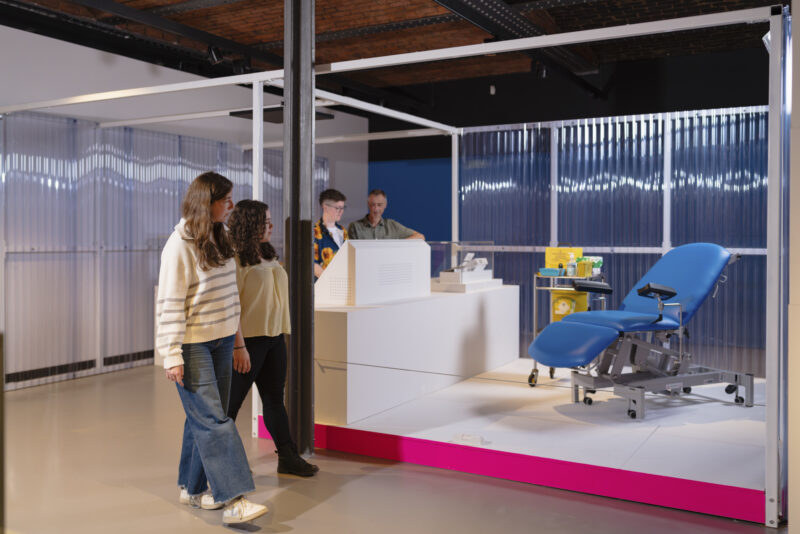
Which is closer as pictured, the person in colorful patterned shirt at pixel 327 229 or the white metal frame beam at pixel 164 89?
the white metal frame beam at pixel 164 89

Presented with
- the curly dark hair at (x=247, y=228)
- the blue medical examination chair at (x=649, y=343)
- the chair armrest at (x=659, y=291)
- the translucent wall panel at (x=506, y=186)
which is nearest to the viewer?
the curly dark hair at (x=247, y=228)

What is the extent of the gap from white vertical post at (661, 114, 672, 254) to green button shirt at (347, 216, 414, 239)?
2.43m

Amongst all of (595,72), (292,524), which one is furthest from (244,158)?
(292,524)

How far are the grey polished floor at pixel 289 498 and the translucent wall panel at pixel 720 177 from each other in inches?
150

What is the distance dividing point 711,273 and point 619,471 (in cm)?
221

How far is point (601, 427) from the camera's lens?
15.4 feet

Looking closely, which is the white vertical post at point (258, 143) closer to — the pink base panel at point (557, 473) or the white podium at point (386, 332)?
the white podium at point (386, 332)

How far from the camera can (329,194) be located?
5488 millimetres

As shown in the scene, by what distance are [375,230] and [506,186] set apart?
78.5 inches

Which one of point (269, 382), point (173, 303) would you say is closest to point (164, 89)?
point (269, 382)

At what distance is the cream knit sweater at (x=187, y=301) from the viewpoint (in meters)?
3.14

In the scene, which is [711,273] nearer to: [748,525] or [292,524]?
[748,525]

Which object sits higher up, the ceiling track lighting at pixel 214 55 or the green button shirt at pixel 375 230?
the ceiling track lighting at pixel 214 55

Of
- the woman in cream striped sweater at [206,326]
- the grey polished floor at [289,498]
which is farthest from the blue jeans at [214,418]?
the grey polished floor at [289,498]
